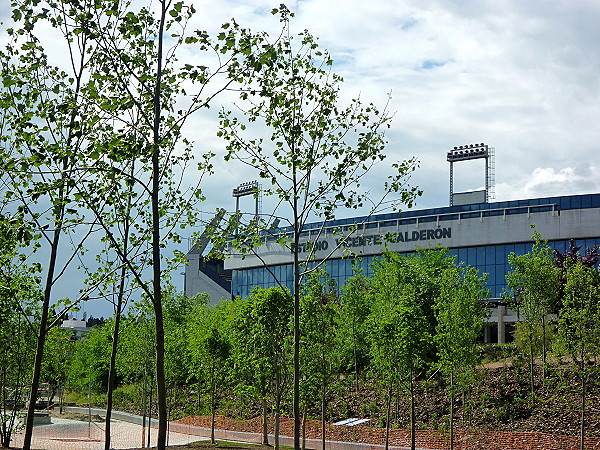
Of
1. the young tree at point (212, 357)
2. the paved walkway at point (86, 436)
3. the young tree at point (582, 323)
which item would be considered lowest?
the paved walkway at point (86, 436)

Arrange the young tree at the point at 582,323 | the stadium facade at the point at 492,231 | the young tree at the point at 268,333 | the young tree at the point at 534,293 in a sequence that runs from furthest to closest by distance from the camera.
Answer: the stadium facade at the point at 492,231 → the young tree at the point at 534,293 → the young tree at the point at 268,333 → the young tree at the point at 582,323

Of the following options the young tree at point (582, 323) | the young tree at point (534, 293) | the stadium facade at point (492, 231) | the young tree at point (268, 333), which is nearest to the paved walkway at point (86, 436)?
the young tree at point (268, 333)

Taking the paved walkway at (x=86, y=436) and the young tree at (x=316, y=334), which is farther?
the paved walkway at (x=86, y=436)

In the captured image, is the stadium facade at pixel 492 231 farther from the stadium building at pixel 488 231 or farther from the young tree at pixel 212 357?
the young tree at pixel 212 357

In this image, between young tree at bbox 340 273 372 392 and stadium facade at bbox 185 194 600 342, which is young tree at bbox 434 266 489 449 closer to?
young tree at bbox 340 273 372 392

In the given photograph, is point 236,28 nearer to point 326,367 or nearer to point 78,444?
point 326,367

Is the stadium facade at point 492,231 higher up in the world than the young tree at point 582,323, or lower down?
higher up

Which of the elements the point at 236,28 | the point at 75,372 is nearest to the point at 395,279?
the point at 236,28

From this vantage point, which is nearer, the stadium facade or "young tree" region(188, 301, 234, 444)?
"young tree" region(188, 301, 234, 444)

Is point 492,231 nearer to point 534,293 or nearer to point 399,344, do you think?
point 534,293

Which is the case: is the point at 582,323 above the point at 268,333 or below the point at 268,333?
above

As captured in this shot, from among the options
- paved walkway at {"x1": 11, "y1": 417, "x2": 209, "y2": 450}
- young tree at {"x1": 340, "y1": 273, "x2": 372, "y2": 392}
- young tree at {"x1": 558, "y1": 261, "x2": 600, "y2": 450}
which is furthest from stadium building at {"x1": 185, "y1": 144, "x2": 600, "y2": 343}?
young tree at {"x1": 558, "y1": 261, "x2": 600, "y2": 450}

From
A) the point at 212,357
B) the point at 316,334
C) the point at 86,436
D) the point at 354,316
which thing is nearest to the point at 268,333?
the point at 316,334

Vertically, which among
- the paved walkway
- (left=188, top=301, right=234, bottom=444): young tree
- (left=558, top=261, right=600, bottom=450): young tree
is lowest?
the paved walkway
